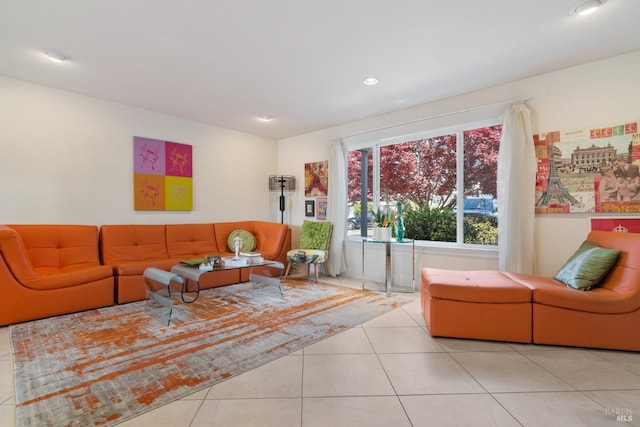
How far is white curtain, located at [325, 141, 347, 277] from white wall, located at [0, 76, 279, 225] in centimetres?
190

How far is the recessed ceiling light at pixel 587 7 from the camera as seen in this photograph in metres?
2.13

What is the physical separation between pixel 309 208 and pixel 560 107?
3.76 metres

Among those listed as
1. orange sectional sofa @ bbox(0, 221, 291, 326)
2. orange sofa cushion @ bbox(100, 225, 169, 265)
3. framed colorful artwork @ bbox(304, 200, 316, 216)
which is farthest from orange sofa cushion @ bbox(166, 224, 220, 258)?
framed colorful artwork @ bbox(304, 200, 316, 216)

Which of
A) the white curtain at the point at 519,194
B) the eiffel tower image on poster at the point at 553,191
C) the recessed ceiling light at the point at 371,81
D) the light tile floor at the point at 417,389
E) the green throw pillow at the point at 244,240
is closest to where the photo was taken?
the light tile floor at the point at 417,389

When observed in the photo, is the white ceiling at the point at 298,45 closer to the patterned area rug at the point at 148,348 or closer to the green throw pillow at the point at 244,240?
the green throw pillow at the point at 244,240

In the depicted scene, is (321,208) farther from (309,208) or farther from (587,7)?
(587,7)

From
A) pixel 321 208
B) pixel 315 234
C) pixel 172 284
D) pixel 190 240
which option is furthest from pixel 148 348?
pixel 321 208

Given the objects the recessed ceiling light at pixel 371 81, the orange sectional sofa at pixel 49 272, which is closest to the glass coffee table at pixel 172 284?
the orange sectional sofa at pixel 49 272

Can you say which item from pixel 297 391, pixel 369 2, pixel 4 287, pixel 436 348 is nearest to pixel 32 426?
pixel 297 391

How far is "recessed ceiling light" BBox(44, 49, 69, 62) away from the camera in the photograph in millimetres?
2795

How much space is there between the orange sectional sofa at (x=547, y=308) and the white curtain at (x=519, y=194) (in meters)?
0.55

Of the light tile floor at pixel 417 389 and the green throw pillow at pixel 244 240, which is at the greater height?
the green throw pillow at pixel 244 240

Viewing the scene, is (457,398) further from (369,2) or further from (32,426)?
(369,2)

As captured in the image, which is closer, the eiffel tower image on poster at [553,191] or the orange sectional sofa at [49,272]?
the orange sectional sofa at [49,272]
